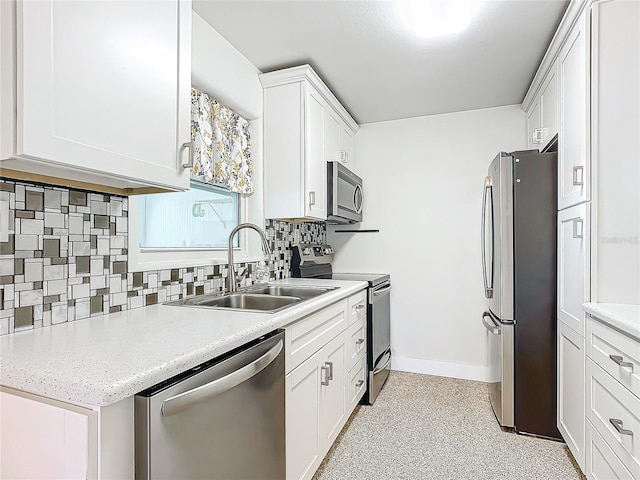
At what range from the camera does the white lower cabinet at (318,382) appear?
1487 mm

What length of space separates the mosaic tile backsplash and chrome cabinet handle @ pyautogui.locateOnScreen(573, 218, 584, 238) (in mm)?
1950

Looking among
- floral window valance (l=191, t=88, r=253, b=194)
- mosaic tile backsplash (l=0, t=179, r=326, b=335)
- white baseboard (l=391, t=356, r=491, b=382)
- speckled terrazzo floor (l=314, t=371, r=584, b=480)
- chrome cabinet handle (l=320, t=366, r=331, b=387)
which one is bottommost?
speckled terrazzo floor (l=314, t=371, r=584, b=480)

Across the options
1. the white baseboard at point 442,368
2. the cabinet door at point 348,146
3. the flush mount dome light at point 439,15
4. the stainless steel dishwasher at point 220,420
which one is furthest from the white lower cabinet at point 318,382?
the flush mount dome light at point 439,15

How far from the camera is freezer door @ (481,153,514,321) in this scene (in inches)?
87.1

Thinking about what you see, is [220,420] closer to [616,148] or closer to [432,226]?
[616,148]

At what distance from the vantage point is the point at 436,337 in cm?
327

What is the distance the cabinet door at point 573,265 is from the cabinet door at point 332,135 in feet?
5.30

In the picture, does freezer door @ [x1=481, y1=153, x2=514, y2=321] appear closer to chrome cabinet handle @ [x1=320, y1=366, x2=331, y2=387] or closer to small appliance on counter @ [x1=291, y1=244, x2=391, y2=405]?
small appliance on counter @ [x1=291, y1=244, x2=391, y2=405]

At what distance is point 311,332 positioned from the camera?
5.51ft

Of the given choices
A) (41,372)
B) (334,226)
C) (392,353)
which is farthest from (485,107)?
(41,372)

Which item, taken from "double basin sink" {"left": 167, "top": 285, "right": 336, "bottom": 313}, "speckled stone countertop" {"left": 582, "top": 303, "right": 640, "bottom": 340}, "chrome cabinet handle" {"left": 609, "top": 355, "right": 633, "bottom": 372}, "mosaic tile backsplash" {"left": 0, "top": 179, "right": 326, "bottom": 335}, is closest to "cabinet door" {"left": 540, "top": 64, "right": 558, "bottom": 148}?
"speckled stone countertop" {"left": 582, "top": 303, "right": 640, "bottom": 340}

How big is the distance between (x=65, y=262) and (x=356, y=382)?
1.83m

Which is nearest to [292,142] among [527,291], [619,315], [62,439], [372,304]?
[372,304]

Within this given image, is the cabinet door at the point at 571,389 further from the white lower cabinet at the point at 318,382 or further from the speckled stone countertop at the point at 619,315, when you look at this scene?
the white lower cabinet at the point at 318,382
